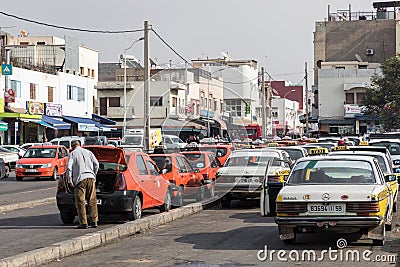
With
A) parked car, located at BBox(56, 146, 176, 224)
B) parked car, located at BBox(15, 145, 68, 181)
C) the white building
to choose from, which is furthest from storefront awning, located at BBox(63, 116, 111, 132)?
parked car, located at BBox(56, 146, 176, 224)

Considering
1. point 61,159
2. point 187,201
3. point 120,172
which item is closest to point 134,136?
point 61,159

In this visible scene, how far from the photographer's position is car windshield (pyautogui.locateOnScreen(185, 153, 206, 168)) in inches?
926

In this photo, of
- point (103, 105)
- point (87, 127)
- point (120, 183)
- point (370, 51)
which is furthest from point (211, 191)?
point (370, 51)

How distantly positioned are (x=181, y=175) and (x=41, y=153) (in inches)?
603

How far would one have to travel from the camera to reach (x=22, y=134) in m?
54.6

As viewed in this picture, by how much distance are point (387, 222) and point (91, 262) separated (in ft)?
17.9

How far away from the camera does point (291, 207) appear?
11930 mm

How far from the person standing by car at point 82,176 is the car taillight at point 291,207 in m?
4.31

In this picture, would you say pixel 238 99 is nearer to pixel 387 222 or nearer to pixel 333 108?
pixel 333 108

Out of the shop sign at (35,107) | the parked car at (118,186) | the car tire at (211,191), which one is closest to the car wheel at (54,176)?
the car tire at (211,191)

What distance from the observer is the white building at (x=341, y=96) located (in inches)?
3019

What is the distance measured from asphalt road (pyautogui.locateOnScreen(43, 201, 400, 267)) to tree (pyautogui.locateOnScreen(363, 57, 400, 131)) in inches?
1857

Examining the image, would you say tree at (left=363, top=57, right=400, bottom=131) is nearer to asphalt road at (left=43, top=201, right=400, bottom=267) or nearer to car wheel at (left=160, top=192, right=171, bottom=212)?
car wheel at (left=160, top=192, right=171, bottom=212)

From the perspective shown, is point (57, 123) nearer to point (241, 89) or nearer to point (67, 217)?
point (241, 89)
